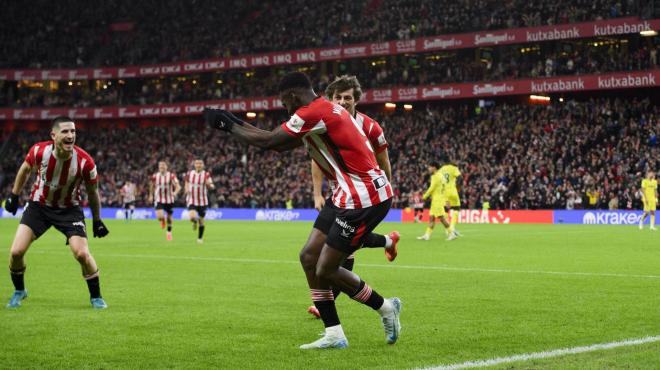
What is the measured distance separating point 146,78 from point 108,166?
34.7 feet

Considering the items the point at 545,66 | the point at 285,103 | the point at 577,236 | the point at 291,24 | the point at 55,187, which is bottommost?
the point at 577,236

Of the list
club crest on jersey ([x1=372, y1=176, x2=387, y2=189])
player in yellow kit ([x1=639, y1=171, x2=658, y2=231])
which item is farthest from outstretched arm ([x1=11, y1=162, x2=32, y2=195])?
player in yellow kit ([x1=639, y1=171, x2=658, y2=231])

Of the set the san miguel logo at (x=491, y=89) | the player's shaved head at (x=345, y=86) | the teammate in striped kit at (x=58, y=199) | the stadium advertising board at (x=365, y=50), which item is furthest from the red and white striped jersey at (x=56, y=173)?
the san miguel logo at (x=491, y=89)

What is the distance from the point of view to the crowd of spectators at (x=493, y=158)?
4475cm

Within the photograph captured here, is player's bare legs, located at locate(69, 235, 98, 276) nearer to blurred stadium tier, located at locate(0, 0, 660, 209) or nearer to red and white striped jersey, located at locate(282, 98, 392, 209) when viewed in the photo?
red and white striped jersey, located at locate(282, 98, 392, 209)

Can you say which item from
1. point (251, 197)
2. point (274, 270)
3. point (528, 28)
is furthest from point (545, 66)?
point (274, 270)

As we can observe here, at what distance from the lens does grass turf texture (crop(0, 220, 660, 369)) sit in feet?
25.2

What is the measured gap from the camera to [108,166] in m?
70.2

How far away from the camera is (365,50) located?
202 ft

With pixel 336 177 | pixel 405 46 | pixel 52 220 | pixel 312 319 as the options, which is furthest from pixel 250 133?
pixel 405 46

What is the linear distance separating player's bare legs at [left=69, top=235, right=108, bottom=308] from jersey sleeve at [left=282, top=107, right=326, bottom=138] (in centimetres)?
468

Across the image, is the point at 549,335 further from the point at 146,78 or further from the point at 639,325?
the point at 146,78

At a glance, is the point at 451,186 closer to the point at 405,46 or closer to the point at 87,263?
the point at 87,263

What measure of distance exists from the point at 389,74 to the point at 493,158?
13.9 metres
